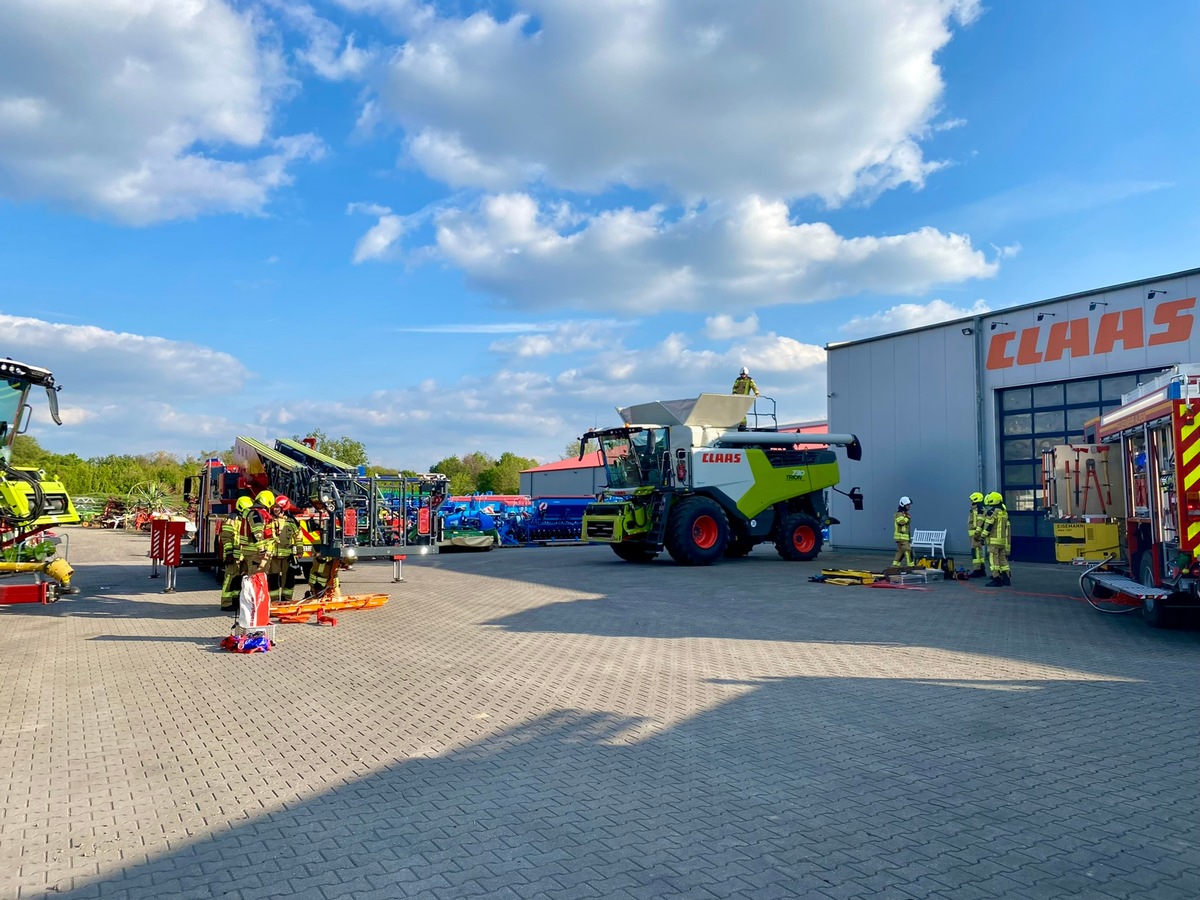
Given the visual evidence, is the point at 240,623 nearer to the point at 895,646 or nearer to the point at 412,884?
the point at 412,884

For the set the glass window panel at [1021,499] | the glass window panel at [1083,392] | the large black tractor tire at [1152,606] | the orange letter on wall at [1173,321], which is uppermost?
the orange letter on wall at [1173,321]

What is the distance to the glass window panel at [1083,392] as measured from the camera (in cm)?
1736

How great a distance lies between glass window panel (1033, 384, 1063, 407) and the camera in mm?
17922

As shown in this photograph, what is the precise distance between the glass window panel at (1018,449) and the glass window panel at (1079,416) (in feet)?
2.97

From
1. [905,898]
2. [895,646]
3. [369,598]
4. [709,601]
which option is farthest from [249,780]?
[709,601]

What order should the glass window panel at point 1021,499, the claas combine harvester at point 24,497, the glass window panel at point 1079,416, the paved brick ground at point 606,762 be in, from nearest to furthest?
the paved brick ground at point 606,762, the claas combine harvester at point 24,497, the glass window panel at point 1079,416, the glass window panel at point 1021,499

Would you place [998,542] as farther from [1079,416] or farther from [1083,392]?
[1083,392]

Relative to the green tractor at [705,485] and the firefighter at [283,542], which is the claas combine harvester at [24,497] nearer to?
the firefighter at [283,542]

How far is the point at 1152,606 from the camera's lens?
9.62m

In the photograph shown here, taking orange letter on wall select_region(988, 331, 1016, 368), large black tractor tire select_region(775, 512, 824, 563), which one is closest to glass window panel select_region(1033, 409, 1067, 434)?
orange letter on wall select_region(988, 331, 1016, 368)

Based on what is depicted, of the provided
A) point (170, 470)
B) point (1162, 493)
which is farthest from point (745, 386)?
point (170, 470)

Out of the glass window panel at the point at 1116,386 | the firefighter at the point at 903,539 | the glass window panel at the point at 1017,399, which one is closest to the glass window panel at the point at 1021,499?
the glass window panel at the point at 1017,399

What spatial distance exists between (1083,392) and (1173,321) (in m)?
2.27

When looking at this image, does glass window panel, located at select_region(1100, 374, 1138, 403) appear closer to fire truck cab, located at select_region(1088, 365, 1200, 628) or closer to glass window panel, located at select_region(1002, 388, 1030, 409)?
glass window panel, located at select_region(1002, 388, 1030, 409)
